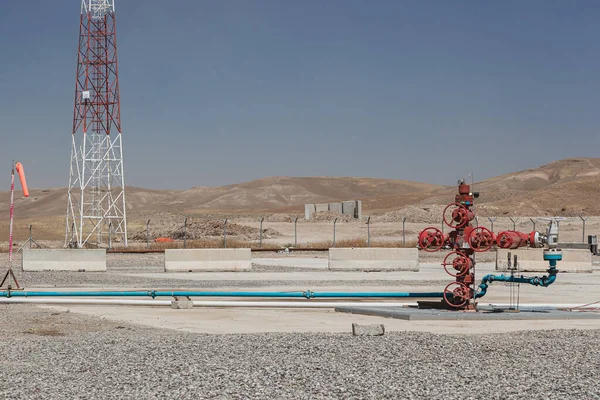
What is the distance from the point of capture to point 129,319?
635 inches

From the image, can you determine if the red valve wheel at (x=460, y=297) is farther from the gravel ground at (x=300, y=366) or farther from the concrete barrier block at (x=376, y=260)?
the concrete barrier block at (x=376, y=260)

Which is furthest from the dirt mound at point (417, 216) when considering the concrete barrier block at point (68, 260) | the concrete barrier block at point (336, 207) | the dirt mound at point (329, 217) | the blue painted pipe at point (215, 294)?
the blue painted pipe at point (215, 294)

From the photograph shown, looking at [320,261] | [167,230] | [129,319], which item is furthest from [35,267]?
[167,230]

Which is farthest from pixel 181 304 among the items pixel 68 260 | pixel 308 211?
pixel 308 211

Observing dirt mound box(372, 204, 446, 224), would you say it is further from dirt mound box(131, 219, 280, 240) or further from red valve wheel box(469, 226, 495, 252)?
red valve wheel box(469, 226, 495, 252)

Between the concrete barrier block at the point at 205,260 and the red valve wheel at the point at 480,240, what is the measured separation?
14468 millimetres

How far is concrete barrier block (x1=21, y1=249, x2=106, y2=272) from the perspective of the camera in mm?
29141

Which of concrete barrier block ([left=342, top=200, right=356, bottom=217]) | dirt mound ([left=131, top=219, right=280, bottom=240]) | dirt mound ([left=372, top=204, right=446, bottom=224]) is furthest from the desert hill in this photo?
dirt mound ([left=131, top=219, right=280, bottom=240])

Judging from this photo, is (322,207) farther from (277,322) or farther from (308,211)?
(277,322)

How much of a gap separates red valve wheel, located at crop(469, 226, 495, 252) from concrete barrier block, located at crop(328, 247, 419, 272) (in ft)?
44.7

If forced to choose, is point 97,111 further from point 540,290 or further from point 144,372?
point 144,372

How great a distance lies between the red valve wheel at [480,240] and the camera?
15.9m

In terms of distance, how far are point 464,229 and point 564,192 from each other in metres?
94.5

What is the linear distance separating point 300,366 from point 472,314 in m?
6.33
